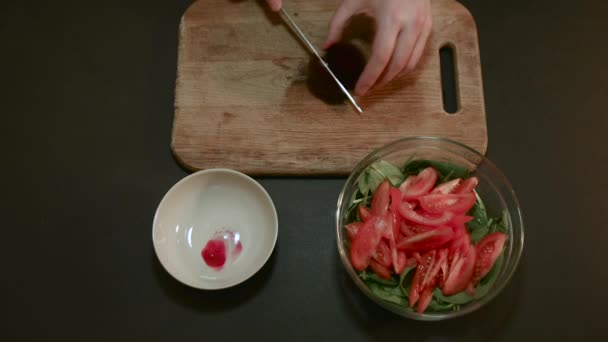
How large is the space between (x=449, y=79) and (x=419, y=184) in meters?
0.38

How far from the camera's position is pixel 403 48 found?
3.62 feet

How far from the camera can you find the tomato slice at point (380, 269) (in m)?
0.99

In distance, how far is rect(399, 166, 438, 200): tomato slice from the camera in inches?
40.8

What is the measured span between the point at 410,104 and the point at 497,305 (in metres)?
0.53

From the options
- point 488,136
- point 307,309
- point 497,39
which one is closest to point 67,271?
point 307,309

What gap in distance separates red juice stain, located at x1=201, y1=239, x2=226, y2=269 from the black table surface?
73 mm

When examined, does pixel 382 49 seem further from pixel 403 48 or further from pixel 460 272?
pixel 460 272

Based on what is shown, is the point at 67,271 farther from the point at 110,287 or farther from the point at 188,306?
the point at 188,306

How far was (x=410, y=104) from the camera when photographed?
122 cm

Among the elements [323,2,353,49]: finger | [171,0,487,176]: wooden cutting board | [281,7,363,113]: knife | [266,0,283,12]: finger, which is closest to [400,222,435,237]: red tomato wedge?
[171,0,487,176]: wooden cutting board

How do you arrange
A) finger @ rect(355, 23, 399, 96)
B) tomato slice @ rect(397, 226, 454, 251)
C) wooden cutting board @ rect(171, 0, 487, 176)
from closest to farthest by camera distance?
tomato slice @ rect(397, 226, 454, 251), finger @ rect(355, 23, 399, 96), wooden cutting board @ rect(171, 0, 487, 176)

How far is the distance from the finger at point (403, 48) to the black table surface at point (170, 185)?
29 cm

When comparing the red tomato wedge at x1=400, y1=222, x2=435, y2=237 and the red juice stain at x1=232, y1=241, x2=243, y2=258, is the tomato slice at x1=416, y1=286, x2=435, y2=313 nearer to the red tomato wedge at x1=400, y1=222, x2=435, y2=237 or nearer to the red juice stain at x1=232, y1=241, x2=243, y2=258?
the red tomato wedge at x1=400, y1=222, x2=435, y2=237

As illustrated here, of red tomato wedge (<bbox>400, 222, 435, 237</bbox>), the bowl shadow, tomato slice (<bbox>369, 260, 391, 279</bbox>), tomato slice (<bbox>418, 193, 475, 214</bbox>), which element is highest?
tomato slice (<bbox>418, 193, 475, 214</bbox>)
